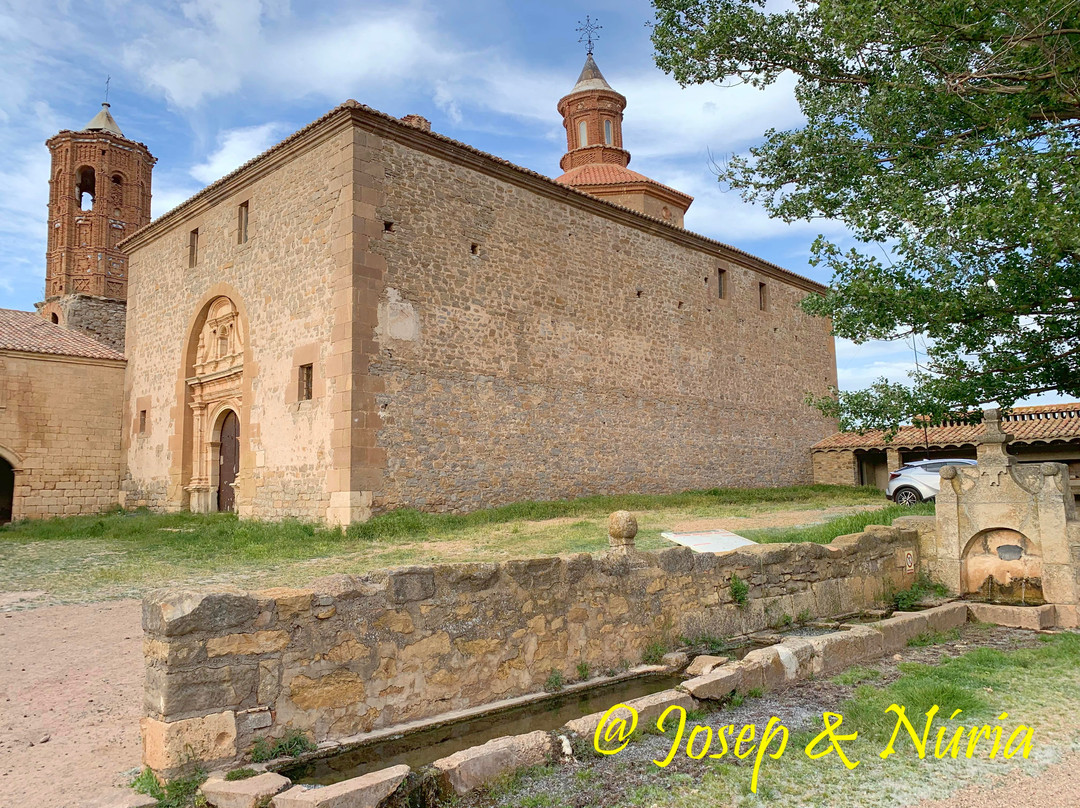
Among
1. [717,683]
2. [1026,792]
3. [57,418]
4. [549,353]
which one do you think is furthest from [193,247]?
[1026,792]

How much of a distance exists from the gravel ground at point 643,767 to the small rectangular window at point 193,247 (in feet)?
52.9

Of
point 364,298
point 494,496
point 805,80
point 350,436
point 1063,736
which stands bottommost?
point 1063,736

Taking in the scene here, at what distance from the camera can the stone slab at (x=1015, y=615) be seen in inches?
271

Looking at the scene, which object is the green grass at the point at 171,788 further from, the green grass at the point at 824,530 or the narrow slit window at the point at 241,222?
the narrow slit window at the point at 241,222

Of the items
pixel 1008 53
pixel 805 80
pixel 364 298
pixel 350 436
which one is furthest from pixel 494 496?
pixel 1008 53

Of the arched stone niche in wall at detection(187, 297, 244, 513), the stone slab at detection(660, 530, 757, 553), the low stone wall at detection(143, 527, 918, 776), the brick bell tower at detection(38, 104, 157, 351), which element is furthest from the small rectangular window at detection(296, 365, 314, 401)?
the brick bell tower at detection(38, 104, 157, 351)

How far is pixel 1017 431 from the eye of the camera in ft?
68.3

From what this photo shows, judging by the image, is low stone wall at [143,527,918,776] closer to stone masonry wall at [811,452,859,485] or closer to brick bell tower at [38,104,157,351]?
stone masonry wall at [811,452,859,485]

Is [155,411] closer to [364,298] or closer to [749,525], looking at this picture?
[364,298]

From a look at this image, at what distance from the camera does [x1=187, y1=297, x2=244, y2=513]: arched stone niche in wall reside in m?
15.4

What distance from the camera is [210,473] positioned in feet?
52.5

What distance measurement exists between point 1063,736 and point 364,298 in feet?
35.4

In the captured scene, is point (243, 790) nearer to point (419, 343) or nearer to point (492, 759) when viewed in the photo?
point (492, 759)

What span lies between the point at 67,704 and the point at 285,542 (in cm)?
662
